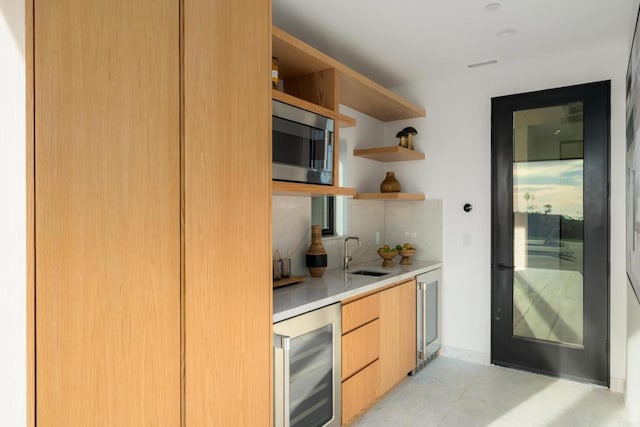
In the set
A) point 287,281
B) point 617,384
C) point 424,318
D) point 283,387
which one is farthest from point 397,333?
point 617,384

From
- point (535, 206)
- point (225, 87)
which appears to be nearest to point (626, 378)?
point (535, 206)

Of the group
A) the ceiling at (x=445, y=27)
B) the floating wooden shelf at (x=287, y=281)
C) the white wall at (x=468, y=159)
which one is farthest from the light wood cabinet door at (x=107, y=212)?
the white wall at (x=468, y=159)

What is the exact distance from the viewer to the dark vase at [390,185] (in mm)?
3762

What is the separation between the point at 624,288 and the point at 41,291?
3.63m

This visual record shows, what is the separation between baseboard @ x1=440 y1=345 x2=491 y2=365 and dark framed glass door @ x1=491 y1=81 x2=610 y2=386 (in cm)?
10

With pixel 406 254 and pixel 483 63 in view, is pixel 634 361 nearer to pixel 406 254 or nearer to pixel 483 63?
pixel 406 254

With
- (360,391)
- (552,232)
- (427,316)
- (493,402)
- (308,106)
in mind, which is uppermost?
(308,106)

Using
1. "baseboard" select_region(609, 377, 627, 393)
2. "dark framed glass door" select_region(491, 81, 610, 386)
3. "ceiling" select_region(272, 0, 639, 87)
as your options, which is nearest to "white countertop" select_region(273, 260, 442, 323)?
"dark framed glass door" select_region(491, 81, 610, 386)

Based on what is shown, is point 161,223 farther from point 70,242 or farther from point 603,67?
point 603,67

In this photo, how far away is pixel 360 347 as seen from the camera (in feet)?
8.34

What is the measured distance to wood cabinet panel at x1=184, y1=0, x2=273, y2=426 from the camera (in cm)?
145

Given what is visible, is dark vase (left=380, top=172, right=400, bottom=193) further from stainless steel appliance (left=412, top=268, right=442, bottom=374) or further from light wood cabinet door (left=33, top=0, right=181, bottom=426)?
light wood cabinet door (left=33, top=0, right=181, bottom=426)

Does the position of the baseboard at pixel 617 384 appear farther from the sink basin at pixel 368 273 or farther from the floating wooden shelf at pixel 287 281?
the floating wooden shelf at pixel 287 281

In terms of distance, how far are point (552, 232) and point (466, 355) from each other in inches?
52.6
